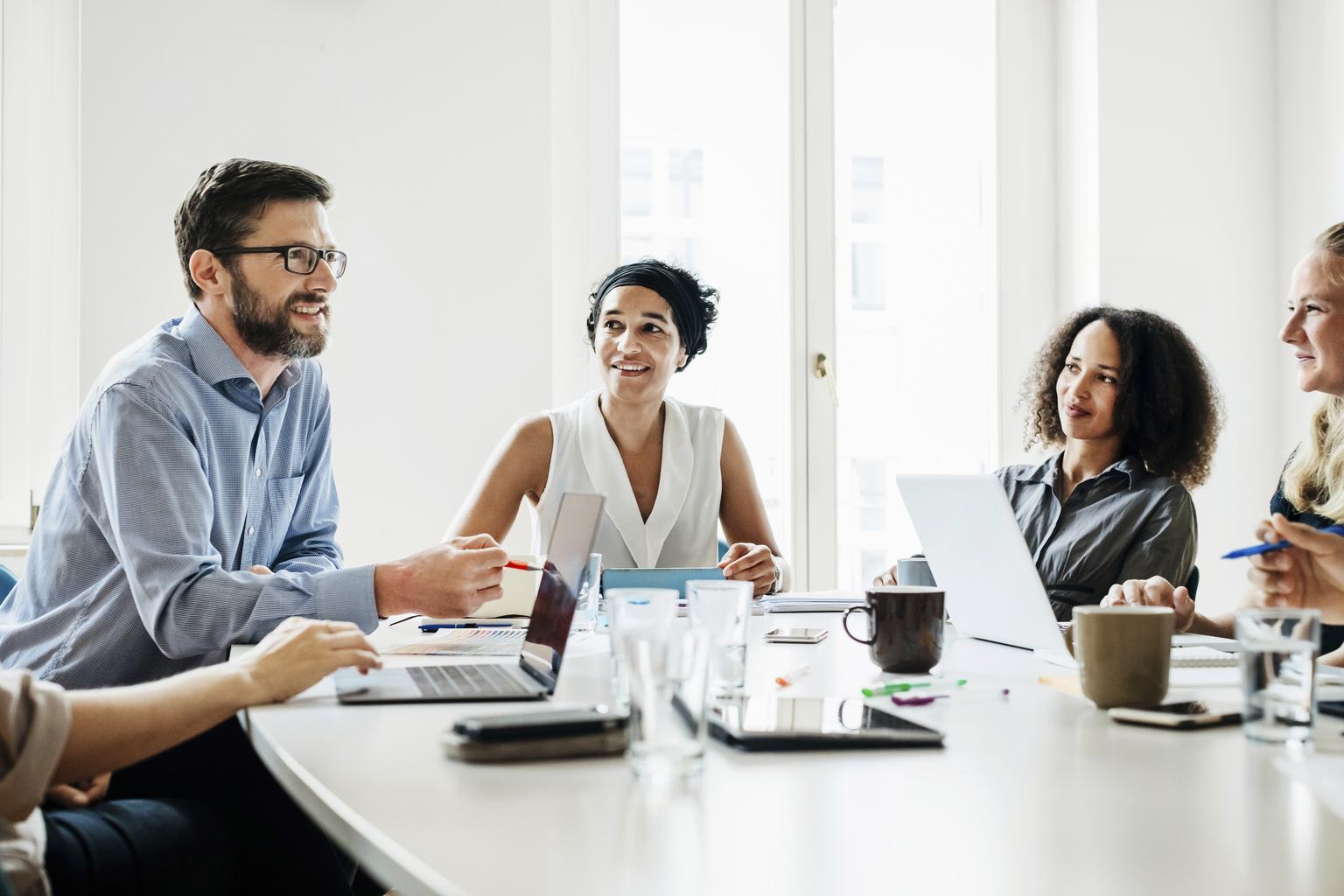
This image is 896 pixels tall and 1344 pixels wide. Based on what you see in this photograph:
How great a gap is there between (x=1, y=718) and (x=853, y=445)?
309 cm

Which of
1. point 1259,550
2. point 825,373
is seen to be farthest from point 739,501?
point 1259,550

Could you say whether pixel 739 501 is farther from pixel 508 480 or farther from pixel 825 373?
pixel 825 373

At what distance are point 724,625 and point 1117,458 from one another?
1.52 meters

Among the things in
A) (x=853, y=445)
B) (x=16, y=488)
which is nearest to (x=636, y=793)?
(x=16, y=488)

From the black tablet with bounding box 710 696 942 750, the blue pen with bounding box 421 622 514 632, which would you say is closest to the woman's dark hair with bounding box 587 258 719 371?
the blue pen with bounding box 421 622 514 632

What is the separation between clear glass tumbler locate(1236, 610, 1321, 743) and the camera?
2.95 ft

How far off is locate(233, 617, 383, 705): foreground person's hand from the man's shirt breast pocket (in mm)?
775

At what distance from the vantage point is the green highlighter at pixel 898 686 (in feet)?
3.78

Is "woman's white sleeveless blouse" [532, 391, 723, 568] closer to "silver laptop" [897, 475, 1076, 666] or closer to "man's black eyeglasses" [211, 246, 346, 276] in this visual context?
"man's black eyeglasses" [211, 246, 346, 276]

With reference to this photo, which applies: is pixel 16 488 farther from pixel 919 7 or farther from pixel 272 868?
pixel 919 7

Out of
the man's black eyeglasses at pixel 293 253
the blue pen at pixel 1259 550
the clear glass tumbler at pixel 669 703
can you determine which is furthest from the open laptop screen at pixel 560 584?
the man's black eyeglasses at pixel 293 253

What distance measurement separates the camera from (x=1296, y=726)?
2.95 ft

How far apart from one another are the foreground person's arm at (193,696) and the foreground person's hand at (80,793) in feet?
0.75

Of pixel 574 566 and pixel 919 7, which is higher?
pixel 919 7
